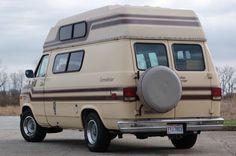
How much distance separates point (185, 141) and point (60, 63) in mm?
3522

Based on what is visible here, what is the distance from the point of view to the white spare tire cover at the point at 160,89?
12.4 meters

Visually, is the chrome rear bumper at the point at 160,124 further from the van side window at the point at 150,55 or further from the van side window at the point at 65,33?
the van side window at the point at 65,33

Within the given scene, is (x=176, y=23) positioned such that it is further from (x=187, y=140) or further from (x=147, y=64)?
(x=187, y=140)

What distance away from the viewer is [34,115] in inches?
642

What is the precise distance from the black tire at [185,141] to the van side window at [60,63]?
3093 millimetres

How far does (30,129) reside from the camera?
55.7 feet

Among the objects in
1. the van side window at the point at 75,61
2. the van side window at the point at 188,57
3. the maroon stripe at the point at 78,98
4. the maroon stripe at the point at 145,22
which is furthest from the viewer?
the van side window at the point at 75,61

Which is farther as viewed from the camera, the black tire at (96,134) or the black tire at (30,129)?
the black tire at (30,129)

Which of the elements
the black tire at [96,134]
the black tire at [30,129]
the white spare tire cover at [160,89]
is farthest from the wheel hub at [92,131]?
the black tire at [30,129]

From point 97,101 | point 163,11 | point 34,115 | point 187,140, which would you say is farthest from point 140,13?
point 34,115

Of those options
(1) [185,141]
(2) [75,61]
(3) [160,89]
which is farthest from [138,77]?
(1) [185,141]

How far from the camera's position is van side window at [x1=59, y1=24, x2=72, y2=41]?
14872mm

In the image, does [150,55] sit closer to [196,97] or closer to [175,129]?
[196,97]

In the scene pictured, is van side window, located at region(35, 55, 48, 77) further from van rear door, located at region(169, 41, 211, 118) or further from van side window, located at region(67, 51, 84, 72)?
van rear door, located at region(169, 41, 211, 118)
